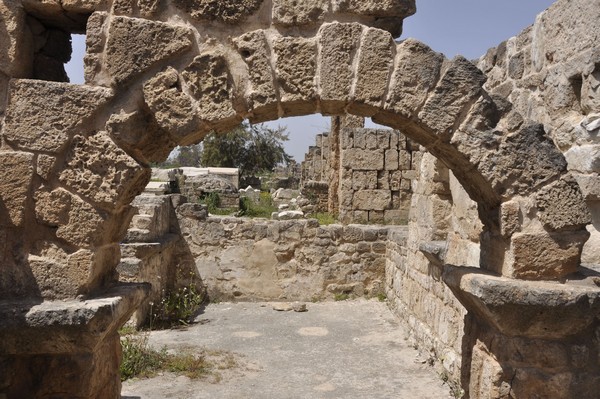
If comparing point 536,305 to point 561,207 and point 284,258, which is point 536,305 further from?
point 284,258

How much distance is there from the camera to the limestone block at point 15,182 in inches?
105

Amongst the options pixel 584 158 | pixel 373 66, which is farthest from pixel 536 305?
pixel 373 66

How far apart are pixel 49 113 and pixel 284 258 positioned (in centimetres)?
676

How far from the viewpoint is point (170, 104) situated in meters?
2.72

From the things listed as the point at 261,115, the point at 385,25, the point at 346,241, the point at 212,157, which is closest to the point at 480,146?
the point at 385,25

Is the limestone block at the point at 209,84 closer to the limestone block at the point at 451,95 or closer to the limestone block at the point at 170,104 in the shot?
the limestone block at the point at 170,104

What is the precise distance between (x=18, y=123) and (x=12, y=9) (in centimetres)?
57

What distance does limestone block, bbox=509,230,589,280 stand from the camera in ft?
9.46

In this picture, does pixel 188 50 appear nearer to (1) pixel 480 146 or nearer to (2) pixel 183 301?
(1) pixel 480 146

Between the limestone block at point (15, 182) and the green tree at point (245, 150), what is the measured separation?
2527 centimetres

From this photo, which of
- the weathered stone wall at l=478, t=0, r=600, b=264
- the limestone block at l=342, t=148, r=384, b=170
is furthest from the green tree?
the weathered stone wall at l=478, t=0, r=600, b=264

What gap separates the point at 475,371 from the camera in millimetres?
3156

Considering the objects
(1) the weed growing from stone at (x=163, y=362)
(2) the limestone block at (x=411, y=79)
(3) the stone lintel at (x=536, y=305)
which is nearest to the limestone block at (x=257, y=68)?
(2) the limestone block at (x=411, y=79)

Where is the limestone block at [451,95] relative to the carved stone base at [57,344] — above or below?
above
